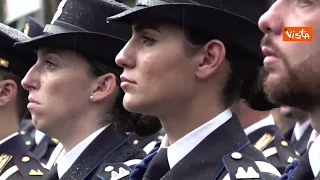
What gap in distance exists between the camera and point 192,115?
3523 millimetres

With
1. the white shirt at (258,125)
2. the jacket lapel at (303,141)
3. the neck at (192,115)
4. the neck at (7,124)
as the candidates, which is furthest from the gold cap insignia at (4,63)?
the jacket lapel at (303,141)

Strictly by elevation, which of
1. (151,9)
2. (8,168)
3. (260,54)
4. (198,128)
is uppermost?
(151,9)

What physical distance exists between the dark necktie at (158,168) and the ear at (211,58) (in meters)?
0.37

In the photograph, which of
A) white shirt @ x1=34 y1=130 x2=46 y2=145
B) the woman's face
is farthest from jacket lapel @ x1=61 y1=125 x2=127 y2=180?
white shirt @ x1=34 y1=130 x2=46 y2=145

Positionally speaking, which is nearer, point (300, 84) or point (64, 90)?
point (300, 84)

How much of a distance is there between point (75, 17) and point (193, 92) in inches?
45.2

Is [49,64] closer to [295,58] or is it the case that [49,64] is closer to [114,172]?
[114,172]

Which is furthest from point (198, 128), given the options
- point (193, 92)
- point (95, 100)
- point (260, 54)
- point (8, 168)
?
point (8, 168)

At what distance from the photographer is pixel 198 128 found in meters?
3.50

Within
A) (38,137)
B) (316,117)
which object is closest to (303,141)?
(38,137)

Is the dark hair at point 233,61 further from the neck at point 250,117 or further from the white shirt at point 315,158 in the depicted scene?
the neck at point 250,117

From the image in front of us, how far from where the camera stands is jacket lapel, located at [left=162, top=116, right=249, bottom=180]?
3371mm

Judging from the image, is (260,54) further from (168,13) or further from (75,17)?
(75,17)

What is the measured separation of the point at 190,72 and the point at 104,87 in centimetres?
103
